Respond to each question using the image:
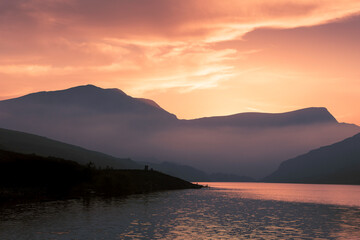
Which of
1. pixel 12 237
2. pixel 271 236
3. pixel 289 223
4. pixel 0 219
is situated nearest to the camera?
pixel 12 237

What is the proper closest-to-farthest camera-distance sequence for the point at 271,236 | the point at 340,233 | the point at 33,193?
the point at 271,236 → the point at 340,233 → the point at 33,193

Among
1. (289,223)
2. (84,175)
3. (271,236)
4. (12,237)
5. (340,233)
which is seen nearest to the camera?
(12,237)

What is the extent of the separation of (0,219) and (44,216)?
1002 cm

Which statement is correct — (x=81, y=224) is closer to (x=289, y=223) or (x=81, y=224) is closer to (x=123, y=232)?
(x=123, y=232)

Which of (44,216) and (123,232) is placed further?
(44,216)

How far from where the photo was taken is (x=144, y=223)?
79.9 meters

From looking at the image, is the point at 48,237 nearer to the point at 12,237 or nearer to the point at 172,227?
the point at 12,237

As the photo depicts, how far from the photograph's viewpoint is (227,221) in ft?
289

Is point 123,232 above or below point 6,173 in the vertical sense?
below

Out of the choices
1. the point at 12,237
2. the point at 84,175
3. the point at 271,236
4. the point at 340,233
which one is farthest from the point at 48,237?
the point at 84,175

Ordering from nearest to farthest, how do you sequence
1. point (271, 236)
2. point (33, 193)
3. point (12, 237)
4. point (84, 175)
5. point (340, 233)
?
point (12, 237)
point (271, 236)
point (340, 233)
point (33, 193)
point (84, 175)

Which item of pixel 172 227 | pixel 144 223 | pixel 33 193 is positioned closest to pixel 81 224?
pixel 144 223

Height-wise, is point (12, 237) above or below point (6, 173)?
below

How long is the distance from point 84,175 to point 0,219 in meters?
103
